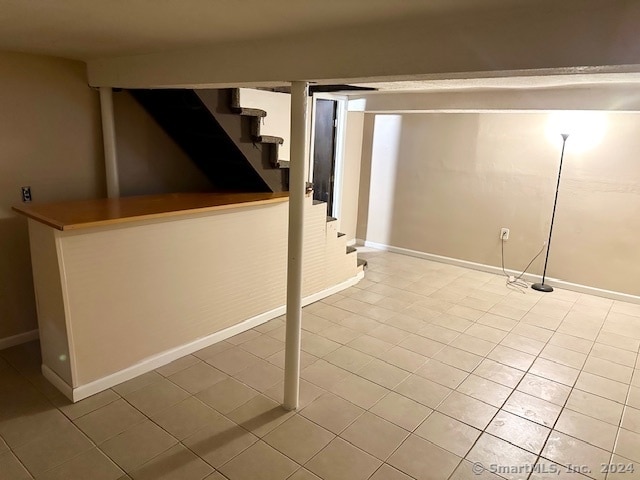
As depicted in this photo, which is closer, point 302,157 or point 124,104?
point 302,157

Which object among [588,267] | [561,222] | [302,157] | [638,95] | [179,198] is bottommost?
[588,267]

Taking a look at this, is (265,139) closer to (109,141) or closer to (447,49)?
(109,141)

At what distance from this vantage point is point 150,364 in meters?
2.88

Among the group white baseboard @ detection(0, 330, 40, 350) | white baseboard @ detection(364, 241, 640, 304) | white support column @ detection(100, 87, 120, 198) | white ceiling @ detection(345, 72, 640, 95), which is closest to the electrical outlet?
white support column @ detection(100, 87, 120, 198)

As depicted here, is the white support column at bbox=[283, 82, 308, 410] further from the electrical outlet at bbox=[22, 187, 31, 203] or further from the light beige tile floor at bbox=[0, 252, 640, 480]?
the electrical outlet at bbox=[22, 187, 31, 203]

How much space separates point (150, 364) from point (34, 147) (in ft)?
5.52

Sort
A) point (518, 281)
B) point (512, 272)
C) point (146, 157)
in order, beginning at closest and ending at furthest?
point (146, 157)
point (518, 281)
point (512, 272)

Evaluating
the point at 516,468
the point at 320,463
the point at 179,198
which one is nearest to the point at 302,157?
the point at 179,198

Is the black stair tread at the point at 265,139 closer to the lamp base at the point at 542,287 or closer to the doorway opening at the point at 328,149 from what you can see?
the doorway opening at the point at 328,149

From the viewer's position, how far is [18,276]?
3.07 metres

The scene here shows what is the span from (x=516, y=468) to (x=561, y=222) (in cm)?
330

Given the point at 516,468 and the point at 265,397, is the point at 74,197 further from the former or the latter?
the point at 516,468

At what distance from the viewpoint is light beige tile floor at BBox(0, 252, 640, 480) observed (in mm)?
2141

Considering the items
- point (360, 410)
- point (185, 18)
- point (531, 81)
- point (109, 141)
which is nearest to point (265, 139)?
point (109, 141)
